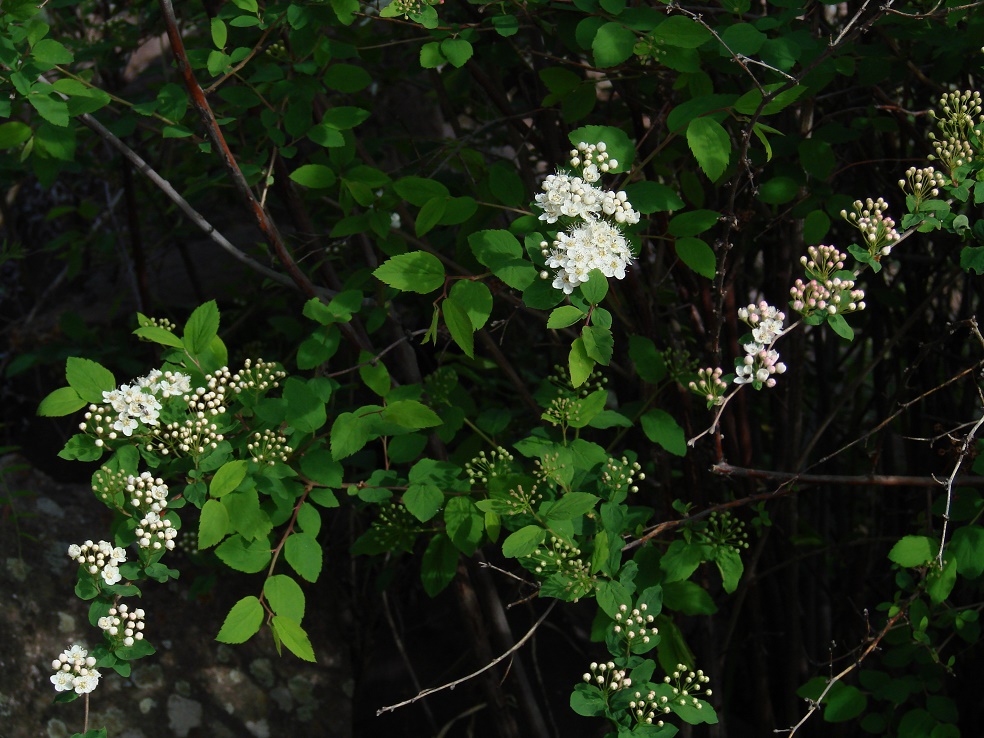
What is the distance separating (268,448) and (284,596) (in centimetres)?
25

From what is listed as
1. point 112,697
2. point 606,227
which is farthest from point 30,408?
point 606,227

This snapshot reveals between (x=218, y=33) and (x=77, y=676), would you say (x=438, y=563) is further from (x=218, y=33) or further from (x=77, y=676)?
(x=218, y=33)

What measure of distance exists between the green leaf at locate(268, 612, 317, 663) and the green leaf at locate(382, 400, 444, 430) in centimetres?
37

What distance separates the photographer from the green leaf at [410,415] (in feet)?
5.49

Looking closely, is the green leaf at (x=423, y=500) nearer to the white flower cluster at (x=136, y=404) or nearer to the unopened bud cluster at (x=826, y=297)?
the white flower cluster at (x=136, y=404)

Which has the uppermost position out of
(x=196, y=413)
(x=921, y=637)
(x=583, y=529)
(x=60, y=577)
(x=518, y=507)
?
(x=196, y=413)

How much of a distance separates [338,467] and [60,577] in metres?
1.09

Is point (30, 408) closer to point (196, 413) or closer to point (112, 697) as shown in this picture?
point (112, 697)

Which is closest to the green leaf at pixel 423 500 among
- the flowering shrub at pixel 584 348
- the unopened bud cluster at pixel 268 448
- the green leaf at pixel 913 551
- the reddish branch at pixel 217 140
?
the flowering shrub at pixel 584 348

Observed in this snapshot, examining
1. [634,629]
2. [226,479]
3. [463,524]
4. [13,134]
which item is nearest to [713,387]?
[634,629]

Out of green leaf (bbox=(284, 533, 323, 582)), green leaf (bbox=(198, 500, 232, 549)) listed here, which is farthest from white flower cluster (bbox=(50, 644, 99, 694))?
green leaf (bbox=(284, 533, 323, 582))

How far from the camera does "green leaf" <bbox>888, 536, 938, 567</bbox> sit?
168 cm

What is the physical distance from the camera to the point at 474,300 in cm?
157

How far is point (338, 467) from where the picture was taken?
67.3 inches
